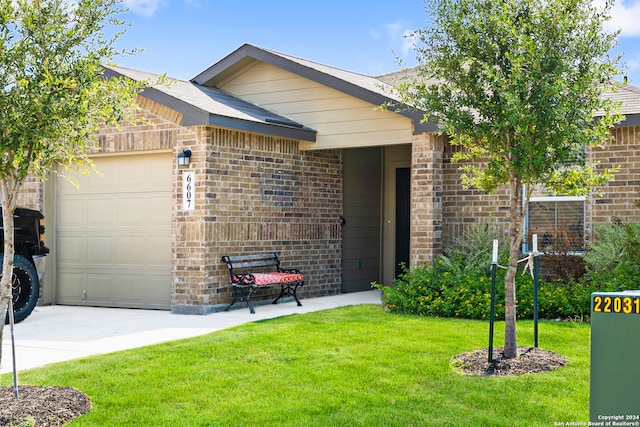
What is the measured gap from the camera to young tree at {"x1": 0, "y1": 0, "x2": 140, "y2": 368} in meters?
5.66

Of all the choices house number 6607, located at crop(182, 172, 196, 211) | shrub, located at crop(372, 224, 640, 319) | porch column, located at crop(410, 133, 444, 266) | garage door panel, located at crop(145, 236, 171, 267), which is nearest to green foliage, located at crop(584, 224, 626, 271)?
shrub, located at crop(372, 224, 640, 319)

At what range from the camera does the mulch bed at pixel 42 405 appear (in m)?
5.57

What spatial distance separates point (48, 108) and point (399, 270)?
33.5 ft

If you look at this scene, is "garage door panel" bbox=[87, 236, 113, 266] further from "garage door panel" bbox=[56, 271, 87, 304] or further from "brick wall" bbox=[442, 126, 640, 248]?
"brick wall" bbox=[442, 126, 640, 248]

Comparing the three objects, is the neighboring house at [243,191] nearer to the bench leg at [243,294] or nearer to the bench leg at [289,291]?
the bench leg at [243,294]

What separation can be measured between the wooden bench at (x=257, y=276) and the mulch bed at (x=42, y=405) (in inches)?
203

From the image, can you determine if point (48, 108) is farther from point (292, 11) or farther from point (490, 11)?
point (292, 11)

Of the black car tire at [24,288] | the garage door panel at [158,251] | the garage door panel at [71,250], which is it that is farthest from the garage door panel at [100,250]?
the black car tire at [24,288]

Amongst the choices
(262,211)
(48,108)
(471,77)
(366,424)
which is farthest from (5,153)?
(262,211)

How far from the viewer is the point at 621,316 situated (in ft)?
14.0

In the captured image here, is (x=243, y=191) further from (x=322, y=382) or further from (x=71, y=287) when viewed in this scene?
(x=322, y=382)

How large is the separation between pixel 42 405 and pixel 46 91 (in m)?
2.38

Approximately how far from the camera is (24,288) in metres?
10.7

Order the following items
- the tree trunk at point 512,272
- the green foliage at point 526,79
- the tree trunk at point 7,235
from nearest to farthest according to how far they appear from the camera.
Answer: the tree trunk at point 7,235, the green foliage at point 526,79, the tree trunk at point 512,272
